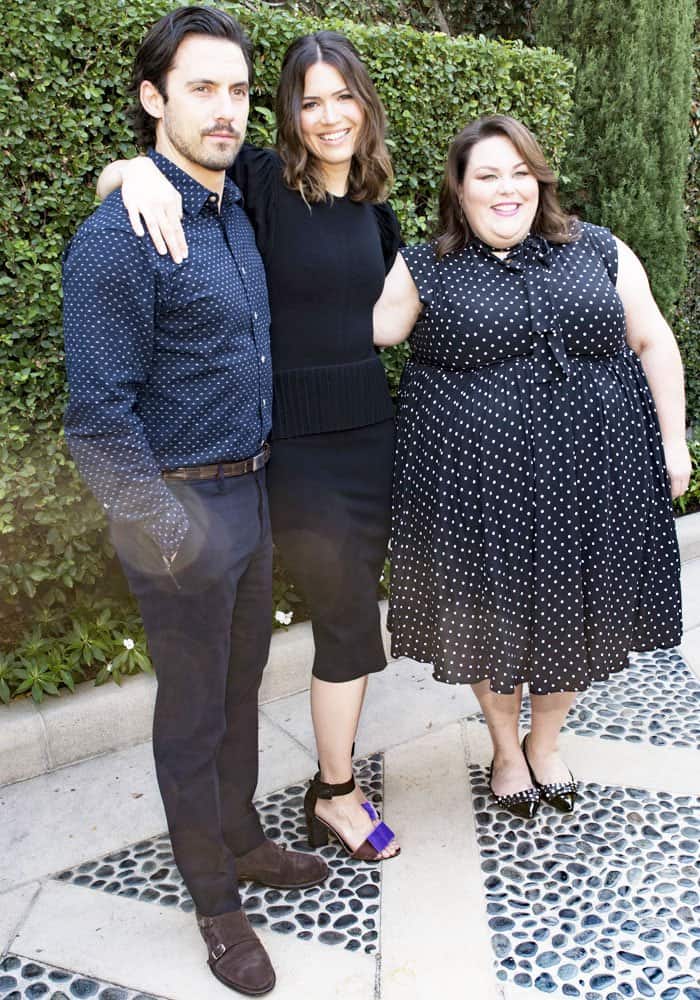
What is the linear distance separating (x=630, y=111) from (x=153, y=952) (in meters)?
4.61

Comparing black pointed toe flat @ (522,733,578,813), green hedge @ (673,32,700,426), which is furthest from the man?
green hedge @ (673,32,700,426)

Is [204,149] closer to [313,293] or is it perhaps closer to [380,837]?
[313,293]

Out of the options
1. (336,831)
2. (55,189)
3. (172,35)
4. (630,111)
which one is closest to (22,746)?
(336,831)

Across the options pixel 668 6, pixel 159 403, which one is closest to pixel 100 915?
pixel 159 403

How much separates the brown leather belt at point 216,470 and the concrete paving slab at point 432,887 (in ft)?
3.96

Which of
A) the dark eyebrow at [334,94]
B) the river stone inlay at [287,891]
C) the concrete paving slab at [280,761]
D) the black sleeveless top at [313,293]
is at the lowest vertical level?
the concrete paving slab at [280,761]

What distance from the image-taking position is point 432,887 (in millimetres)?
2393

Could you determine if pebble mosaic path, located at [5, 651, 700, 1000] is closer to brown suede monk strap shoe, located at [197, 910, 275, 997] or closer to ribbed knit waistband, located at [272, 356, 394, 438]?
brown suede monk strap shoe, located at [197, 910, 275, 997]

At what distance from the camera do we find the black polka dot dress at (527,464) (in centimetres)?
234

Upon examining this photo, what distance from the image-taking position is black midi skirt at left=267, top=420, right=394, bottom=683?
7.43ft

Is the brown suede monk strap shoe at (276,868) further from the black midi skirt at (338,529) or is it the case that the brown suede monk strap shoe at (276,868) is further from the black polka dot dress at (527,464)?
the black polka dot dress at (527,464)

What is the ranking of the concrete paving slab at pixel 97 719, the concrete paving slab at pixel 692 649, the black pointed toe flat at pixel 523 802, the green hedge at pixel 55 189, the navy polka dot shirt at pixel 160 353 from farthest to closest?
the concrete paving slab at pixel 692 649, the concrete paving slab at pixel 97 719, the green hedge at pixel 55 189, the black pointed toe flat at pixel 523 802, the navy polka dot shirt at pixel 160 353

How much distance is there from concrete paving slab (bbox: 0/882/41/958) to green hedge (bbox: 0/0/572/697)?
2.85 feet

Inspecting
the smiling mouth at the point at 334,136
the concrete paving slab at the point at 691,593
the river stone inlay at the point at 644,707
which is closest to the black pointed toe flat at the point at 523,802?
the river stone inlay at the point at 644,707
